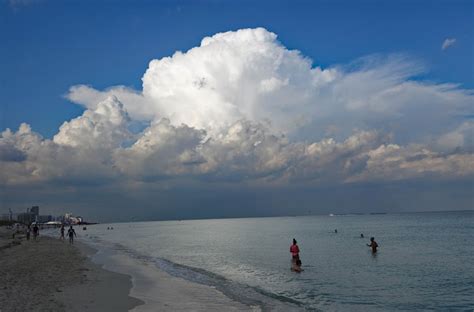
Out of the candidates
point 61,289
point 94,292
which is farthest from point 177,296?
point 61,289

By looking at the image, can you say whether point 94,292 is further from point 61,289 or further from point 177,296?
point 177,296

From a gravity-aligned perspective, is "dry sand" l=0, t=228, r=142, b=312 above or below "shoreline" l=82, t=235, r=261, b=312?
above

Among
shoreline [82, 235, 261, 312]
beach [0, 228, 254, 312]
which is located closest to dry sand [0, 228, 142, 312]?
beach [0, 228, 254, 312]

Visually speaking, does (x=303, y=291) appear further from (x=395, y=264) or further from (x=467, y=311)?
(x=395, y=264)

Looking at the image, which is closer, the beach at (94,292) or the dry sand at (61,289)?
the dry sand at (61,289)

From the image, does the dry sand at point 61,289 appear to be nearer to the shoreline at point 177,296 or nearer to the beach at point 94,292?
the beach at point 94,292

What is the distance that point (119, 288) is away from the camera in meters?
22.2

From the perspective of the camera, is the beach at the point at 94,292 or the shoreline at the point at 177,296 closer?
the beach at the point at 94,292

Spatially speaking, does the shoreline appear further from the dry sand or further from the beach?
the dry sand

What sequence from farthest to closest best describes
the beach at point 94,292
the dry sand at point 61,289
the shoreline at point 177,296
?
the shoreline at point 177,296 < the beach at point 94,292 < the dry sand at point 61,289

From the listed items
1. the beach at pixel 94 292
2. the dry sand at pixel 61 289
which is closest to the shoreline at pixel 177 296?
A: the beach at pixel 94 292

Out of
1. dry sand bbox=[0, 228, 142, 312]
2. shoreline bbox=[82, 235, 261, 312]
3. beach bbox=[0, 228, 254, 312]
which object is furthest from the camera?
shoreline bbox=[82, 235, 261, 312]

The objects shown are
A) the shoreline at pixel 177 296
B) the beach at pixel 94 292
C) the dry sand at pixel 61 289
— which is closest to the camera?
the dry sand at pixel 61 289

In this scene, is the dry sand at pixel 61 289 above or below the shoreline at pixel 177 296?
above
